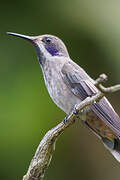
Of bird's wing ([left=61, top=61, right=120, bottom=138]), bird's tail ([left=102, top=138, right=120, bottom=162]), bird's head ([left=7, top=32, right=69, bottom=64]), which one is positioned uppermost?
bird's head ([left=7, top=32, right=69, bottom=64])

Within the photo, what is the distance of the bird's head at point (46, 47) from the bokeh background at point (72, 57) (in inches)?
61.7

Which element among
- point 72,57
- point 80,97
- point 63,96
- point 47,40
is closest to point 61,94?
point 63,96

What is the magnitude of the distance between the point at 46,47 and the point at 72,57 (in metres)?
2.12

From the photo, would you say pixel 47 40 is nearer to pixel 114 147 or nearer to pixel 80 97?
pixel 80 97

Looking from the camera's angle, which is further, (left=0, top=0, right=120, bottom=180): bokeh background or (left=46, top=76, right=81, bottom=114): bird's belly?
(left=0, top=0, right=120, bottom=180): bokeh background

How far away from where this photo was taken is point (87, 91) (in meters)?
3.92

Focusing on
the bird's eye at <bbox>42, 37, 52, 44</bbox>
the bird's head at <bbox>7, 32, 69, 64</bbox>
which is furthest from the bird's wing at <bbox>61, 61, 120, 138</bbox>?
the bird's eye at <bbox>42, 37, 52, 44</bbox>

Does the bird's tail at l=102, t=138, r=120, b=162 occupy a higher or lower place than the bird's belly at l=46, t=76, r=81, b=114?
lower

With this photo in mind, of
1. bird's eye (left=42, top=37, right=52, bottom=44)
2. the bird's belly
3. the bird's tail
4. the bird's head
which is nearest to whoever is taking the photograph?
→ the bird's tail

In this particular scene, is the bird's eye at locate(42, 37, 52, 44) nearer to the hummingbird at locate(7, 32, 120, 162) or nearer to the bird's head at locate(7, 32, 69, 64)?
the bird's head at locate(7, 32, 69, 64)

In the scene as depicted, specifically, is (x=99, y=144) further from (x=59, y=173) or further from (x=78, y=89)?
(x=78, y=89)

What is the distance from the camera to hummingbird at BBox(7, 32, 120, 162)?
381cm

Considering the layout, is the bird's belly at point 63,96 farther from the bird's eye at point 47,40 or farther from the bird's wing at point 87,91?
the bird's eye at point 47,40

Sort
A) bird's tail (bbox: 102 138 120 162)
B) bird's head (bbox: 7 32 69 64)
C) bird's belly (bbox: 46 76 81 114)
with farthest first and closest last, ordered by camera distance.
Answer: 1. bird's head (bbox: 7 32 69 64)
2. bird's belly (bbox: 46 76 81 114)
3. bird's tail (bbox: 102 138 120 162)
